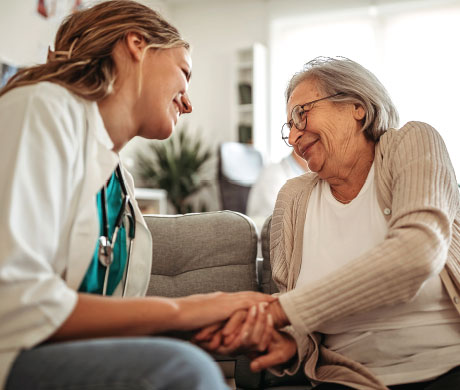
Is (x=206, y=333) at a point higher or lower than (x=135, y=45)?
lower

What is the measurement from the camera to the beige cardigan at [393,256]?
1.25 metres

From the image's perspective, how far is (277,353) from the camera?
1.42m

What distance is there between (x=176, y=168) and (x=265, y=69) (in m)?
1.67

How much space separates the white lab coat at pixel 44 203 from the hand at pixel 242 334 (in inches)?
14.2

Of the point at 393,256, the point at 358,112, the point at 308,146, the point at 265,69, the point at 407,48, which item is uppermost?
the point at 407,48

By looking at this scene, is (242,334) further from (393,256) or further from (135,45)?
(135,45)

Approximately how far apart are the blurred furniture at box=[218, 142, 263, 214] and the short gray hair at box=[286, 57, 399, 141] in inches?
150

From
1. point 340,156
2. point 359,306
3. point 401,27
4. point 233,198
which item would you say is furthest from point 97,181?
point 401,27

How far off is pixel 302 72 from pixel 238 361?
97cm

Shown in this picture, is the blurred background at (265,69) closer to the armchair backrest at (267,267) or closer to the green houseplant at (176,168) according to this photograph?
the green houseplant at (176,168)

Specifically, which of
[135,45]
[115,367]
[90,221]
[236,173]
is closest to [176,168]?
[236,173]

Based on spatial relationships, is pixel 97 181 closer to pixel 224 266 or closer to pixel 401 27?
pixel 224 266

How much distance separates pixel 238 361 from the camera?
5.73 feet

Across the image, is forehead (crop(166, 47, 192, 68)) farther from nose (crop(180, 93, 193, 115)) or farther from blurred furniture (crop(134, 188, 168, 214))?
blurred furniture (crop(134, 188, 168, 214))
